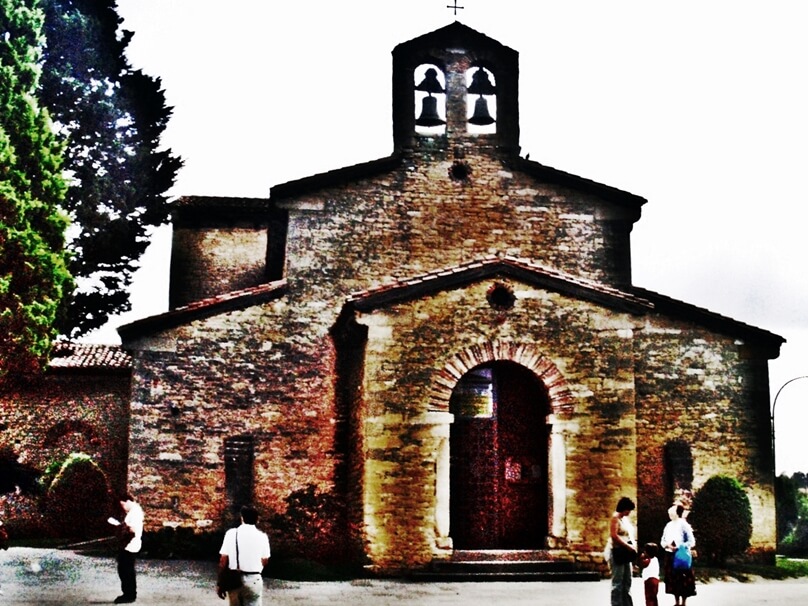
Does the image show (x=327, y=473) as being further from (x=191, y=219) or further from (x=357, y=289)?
→ (x=191, y=219)

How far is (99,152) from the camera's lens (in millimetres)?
28094

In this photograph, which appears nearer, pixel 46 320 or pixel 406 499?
pixel 406 499

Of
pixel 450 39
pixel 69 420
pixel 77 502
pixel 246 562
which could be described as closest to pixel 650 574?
pixel 246 562

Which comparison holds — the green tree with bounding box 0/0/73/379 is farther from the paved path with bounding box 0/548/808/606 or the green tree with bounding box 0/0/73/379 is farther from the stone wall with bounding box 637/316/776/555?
the stone wall with bounding box 637/316/776/555

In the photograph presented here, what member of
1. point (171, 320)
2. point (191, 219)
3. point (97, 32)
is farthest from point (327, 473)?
point (97, 32)

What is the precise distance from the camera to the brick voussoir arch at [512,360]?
16359 millimetres

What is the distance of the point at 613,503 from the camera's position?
16219 mm

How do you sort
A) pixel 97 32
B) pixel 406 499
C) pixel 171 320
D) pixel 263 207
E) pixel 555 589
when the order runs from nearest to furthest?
pixel 555 589
pixel 406 499
pixel 171 320
pixel 263 207
pixel 97 32

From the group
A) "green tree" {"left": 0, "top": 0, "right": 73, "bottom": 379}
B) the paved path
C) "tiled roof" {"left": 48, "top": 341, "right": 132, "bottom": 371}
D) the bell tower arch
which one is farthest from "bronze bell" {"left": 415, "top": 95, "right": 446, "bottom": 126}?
the paved path

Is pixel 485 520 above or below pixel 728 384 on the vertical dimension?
below

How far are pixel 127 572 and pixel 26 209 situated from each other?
998 centimetres

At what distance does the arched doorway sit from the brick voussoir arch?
586 millimetres

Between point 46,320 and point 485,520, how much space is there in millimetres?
9575

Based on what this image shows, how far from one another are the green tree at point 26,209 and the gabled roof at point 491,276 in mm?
7150
